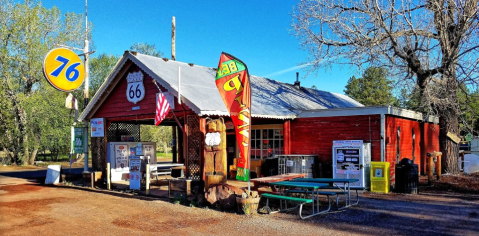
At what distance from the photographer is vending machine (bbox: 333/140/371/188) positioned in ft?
38.6

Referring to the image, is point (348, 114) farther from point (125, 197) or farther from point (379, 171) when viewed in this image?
point (125, 197)

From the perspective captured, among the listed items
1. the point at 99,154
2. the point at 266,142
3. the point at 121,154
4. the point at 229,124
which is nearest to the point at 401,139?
the point at 266,142

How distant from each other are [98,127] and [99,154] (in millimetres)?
1066

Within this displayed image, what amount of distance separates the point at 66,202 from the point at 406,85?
1347 centimetres

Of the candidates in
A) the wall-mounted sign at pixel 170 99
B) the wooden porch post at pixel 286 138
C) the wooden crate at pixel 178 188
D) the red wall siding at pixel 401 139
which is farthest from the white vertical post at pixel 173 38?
the red wall siding at pixel 401 139

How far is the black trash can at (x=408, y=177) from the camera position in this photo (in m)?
11.2

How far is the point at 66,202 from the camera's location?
1071cm

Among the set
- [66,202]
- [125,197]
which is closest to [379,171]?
[125,197]

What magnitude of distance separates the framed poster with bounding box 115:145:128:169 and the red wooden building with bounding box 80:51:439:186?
512 mm

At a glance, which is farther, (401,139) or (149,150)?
(149,150)

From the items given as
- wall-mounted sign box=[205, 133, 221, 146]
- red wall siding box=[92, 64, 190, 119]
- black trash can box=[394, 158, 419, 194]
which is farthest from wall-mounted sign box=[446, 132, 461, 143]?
red wall siding box=[92, 64, 190, 119]

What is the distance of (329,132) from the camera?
13.6 metres

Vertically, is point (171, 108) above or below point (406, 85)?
below

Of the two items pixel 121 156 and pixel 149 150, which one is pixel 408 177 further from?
pixel 121 156
